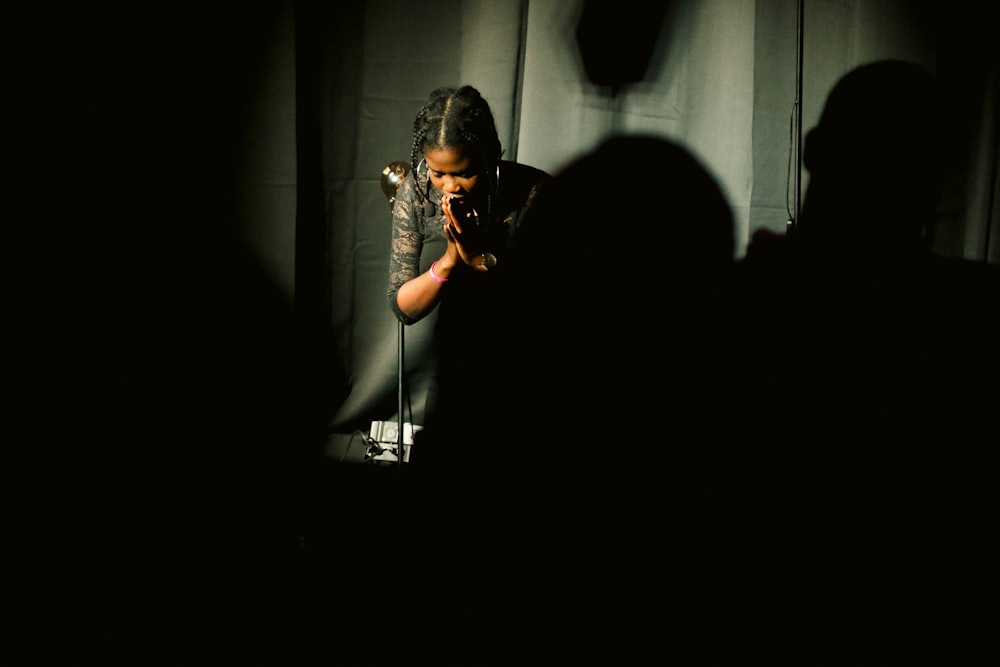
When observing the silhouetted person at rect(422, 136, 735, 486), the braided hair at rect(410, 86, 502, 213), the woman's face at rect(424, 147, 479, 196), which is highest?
the braided hair at rect(410, 86, 502, 213)

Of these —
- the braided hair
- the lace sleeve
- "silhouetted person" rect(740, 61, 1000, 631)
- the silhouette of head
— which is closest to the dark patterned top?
the lace sleeve

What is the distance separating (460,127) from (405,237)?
0.99 ft

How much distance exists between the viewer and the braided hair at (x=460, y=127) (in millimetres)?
1049

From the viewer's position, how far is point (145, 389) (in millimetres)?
1460

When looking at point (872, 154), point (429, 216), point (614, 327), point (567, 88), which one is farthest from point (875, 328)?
point (429, 216)

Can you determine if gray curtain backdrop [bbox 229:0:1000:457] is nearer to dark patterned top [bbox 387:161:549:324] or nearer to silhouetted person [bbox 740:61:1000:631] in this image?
silhouetted person [bbox 740:61:1000:631]

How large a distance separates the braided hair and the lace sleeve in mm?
110

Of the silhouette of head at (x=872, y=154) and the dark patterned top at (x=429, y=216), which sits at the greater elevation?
the silhouette of head at (x=872, y=154)

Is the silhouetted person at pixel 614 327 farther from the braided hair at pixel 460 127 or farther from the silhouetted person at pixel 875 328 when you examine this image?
the braided hair at pixel 460 127

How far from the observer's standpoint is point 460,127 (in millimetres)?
1056

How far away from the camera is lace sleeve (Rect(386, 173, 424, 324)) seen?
49.2 inches

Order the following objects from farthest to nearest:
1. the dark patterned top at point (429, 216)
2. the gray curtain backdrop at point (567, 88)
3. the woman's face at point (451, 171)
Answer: the gray curtain backdrop at point (567, 88) → the dark patterned top at point (429, 216) → the woman's face at point (451, 171)

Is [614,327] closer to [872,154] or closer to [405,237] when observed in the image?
[405,237]

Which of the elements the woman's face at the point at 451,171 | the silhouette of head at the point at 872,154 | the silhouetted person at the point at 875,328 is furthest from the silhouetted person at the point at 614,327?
the woman's face at the point at 451,171
